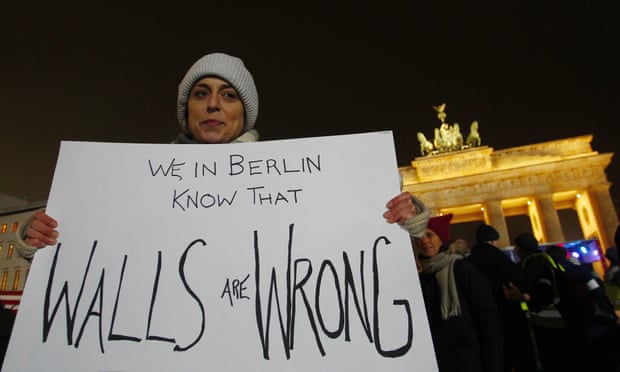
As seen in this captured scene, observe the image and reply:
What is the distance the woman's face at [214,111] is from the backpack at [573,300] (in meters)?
3.42

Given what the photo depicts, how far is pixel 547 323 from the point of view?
3941 millimetres

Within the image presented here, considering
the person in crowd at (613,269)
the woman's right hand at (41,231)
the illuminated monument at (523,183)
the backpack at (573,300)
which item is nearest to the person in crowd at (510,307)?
the backpack at (573,300)

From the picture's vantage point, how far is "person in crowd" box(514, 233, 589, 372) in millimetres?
3715

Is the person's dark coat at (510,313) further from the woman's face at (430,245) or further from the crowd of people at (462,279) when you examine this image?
the woman's face at (430,245)

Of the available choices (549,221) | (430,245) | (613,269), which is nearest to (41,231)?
(430,245)

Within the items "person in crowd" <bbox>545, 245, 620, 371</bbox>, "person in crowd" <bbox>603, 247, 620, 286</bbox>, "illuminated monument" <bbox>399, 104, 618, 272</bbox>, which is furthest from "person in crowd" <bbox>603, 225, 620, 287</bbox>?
"illuminated monument" <bbox>399, 104, 618, 272</bbox>

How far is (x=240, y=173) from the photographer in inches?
55.2

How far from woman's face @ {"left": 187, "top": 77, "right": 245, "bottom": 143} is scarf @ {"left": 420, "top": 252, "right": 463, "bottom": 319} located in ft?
7.14

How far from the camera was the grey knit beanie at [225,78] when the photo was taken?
200 centimetres

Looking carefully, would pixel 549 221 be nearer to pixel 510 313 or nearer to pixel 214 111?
pixel 510 313

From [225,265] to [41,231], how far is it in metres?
0.61

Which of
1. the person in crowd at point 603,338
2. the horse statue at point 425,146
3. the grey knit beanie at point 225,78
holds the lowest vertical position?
the person in crowd at point 603,338

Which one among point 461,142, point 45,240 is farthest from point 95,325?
point 461,142

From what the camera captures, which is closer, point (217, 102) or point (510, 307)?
point (217, 102)
